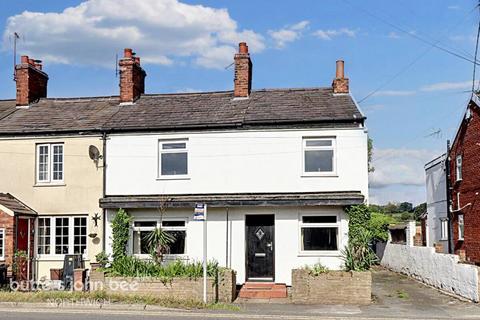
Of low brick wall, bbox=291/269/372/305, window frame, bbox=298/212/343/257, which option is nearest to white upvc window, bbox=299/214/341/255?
window frame, bbox=298/212/343/257

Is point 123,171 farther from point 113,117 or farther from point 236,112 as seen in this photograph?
point 236,112

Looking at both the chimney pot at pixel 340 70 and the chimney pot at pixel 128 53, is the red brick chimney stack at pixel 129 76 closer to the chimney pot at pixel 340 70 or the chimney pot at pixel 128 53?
the chimney pot at pixel 128 53

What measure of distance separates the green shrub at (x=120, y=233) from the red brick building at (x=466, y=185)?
1277 cm

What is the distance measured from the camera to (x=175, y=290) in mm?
18438

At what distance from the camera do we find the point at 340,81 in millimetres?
23609

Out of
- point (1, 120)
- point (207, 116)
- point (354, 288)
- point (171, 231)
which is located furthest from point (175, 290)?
point (1, 120)

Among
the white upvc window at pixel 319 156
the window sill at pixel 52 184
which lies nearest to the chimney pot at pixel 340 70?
the white upvc window at pixel 319 156

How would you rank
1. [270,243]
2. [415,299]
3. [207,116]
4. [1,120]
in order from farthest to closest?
[1,120] < [207,116] < [270,243] < [415,299]

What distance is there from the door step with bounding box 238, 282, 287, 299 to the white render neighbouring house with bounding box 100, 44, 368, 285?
345mm

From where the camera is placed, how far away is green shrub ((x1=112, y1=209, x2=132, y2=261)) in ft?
69.1

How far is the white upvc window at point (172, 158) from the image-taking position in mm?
22016

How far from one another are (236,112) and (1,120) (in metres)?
9.58

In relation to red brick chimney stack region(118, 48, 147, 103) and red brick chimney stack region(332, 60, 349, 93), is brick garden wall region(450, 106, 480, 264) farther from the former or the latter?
red brick chimney stack region(118, 48, 147, 103)

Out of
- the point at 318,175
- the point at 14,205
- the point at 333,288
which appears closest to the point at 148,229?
the point at 14,205
